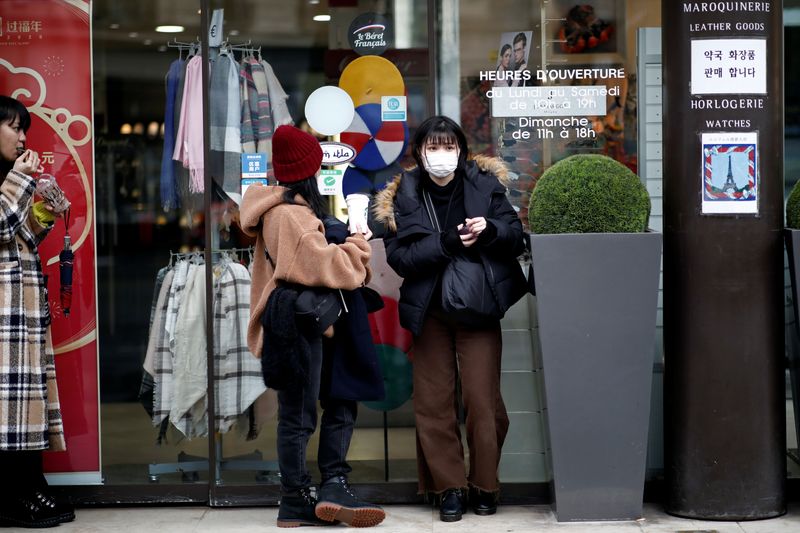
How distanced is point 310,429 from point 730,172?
2103mm

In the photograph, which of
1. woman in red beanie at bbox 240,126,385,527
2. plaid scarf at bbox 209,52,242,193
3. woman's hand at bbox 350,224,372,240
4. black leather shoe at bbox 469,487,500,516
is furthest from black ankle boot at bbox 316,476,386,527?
plaid scarf at bbox 209,52,242,193

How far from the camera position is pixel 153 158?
259 inches

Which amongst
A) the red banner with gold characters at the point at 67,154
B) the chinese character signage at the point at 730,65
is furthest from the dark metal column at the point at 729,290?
the red banner with gold characters at the point at 67,154

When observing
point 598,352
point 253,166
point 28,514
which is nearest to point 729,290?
point 598,352

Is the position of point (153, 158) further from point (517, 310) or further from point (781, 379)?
point (781, 379)

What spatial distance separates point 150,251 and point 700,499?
3.18 metres

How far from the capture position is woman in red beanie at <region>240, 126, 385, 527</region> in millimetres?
5105

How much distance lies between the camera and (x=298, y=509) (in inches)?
213

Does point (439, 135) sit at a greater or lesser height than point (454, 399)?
greater

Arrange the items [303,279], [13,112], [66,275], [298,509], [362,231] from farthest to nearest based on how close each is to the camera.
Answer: [66,275] < [13,112] < [298,509] < [362,231] < [303,279]

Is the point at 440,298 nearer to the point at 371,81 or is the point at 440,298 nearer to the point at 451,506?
the point at 451,506

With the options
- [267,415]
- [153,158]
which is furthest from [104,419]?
[153,158]

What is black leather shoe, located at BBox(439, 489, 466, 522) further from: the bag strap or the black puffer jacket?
the bag strap

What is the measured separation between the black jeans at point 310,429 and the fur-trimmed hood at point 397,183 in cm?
63
